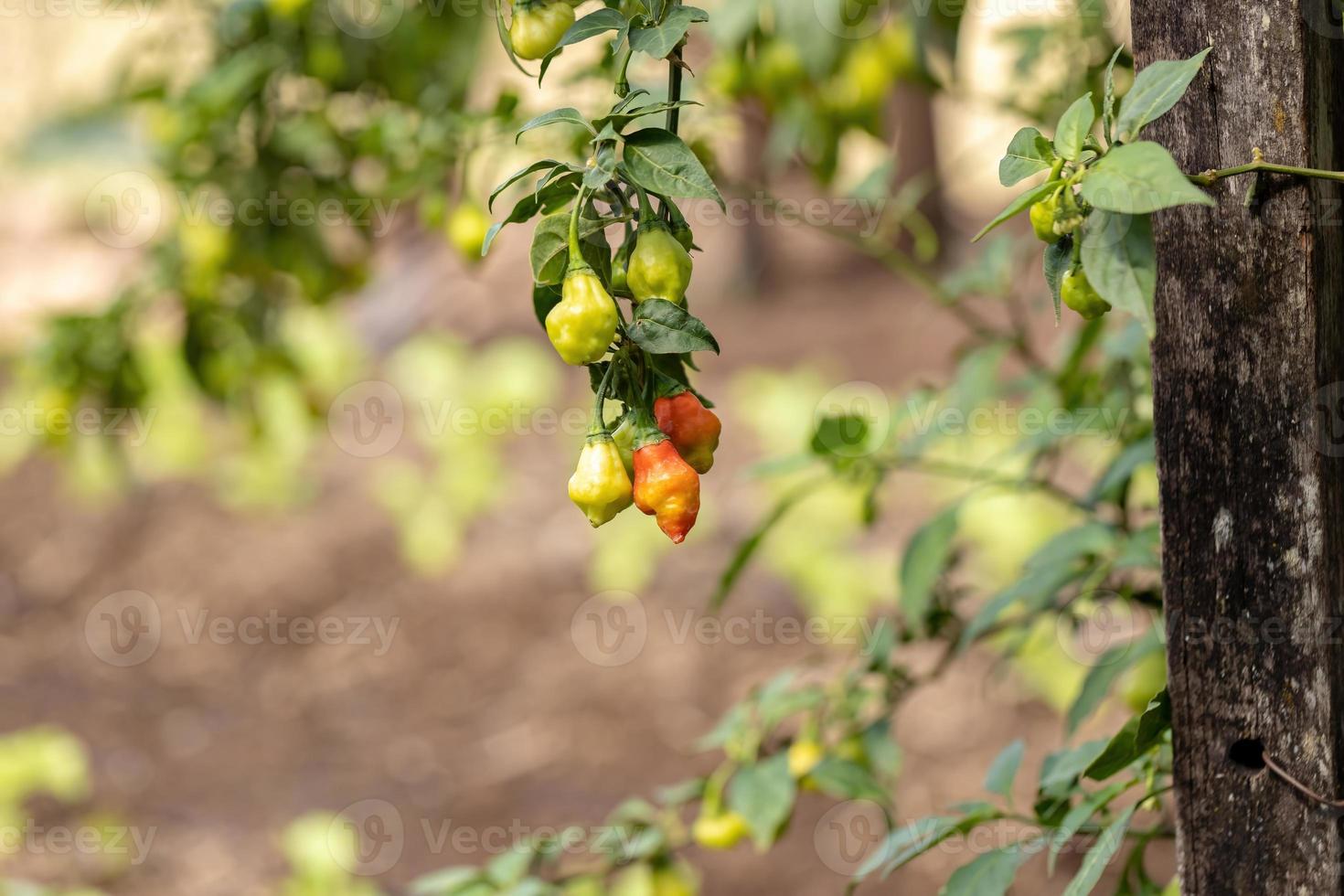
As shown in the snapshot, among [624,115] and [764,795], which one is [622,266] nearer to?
[624,115]

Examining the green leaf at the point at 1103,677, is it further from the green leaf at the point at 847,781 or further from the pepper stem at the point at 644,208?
the pepper stem at the point at 644,208

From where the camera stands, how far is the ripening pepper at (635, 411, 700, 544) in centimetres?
62

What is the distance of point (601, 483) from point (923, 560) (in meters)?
0.63

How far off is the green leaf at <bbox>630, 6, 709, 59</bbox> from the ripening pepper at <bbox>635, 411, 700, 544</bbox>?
0.62ft

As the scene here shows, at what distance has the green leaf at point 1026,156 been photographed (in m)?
0.64

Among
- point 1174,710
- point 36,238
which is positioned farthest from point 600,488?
point 36,238

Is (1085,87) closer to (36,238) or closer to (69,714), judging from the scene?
(69,714)

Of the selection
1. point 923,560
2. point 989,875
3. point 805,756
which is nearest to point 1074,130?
point 989,875

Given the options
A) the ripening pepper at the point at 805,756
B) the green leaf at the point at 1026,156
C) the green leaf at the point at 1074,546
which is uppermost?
the green leaf at the point at 1026,156

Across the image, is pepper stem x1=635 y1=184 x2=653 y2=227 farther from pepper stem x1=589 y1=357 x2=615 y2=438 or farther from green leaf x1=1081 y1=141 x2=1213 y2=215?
green leaf x1=1081 y1=141 x2=1213 y2=215

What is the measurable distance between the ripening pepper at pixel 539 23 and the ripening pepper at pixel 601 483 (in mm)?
220

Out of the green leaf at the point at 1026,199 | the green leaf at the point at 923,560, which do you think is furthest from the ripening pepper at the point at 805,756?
the green leaf at the point at 1026,199

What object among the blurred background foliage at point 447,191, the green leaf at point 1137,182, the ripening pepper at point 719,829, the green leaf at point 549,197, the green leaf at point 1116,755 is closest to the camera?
the green leaf at point 1137,182

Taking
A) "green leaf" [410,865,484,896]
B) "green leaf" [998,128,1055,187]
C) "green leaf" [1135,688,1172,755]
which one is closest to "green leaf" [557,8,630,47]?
"green leaf" [998,128,1055,187]
